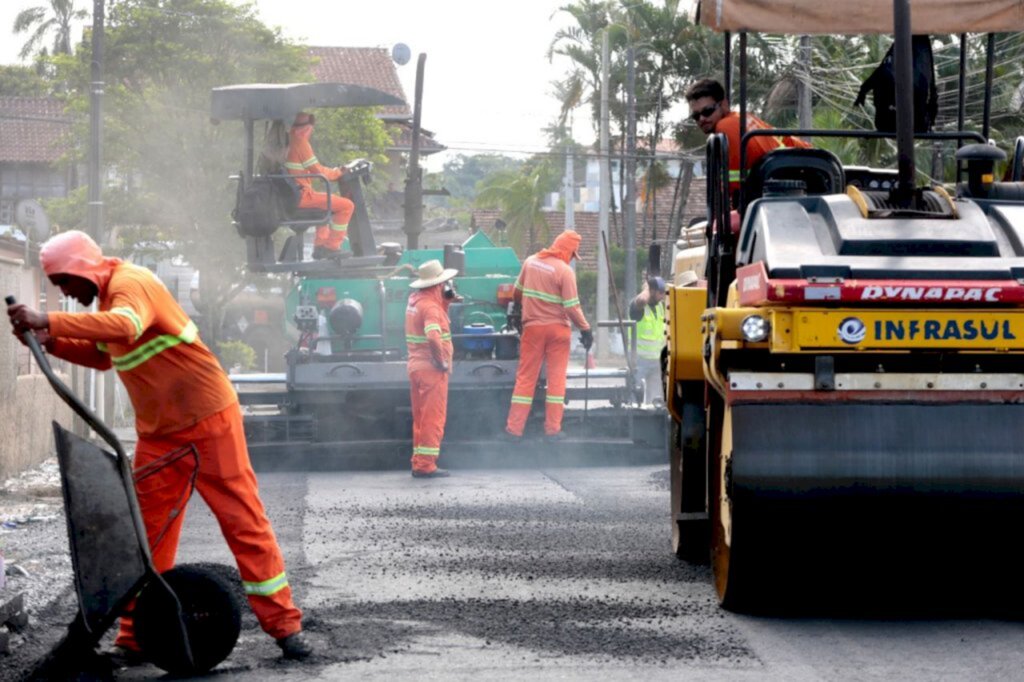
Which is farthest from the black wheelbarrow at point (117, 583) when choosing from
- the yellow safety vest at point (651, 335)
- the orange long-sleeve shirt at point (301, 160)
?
the yellow safety vest at point (651, 335)

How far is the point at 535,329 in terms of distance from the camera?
45.9ft

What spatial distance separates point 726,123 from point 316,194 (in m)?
7.29

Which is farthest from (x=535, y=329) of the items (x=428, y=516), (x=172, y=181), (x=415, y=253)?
(x=172, y=181)

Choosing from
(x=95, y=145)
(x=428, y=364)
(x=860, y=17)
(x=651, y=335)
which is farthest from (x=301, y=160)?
(x=860, y=17)

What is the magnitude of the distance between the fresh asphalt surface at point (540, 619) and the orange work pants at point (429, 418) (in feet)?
8.71

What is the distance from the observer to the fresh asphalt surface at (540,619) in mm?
5809

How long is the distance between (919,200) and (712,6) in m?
1.35

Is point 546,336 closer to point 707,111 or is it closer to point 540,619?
point 707,111

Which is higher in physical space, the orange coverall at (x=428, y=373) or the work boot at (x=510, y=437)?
the orange coverall at (x=428, y=373)

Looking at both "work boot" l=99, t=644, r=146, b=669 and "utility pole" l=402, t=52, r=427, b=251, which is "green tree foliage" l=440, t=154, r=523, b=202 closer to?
"utility pole" l=402, t=52, r=427, b=251

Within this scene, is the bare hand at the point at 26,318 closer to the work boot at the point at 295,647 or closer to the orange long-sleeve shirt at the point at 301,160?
the work boot at the point at 295,647

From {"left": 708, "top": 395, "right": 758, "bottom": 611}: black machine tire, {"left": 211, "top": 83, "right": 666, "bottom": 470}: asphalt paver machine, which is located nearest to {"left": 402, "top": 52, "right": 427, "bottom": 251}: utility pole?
{"left": 211, "top": 83, "right": 666, "bottom": 470}: asphalt paver machine

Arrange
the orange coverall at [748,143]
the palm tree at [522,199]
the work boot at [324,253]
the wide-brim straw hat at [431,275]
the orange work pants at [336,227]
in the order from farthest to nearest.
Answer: the palm tree at [522,199]
the work boot at [324,253]
the orange work pants at [336,227]
the wide-brim straw hat at [431,275]
the orange coverall at [748,143]

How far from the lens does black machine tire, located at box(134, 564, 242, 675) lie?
19.1ft
